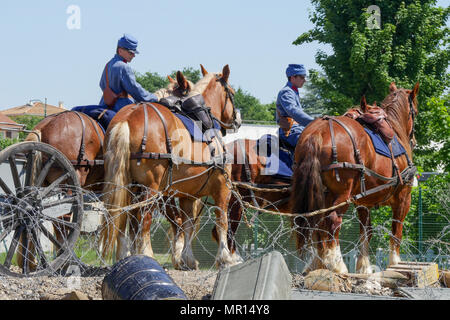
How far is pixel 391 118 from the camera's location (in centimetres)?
927

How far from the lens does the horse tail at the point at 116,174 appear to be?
6855 millimetres

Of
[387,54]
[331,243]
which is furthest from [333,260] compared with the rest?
[387,54]

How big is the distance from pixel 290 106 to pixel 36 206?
12.9 feet

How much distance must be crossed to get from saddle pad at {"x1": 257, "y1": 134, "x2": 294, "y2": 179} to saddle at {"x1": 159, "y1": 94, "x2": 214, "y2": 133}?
1296mm

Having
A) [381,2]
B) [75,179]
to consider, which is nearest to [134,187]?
[75,179]

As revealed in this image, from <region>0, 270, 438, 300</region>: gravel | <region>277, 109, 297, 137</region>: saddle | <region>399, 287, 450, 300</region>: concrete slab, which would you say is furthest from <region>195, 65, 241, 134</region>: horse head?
<region>399, 287, 450, 300</region>: concrete slab

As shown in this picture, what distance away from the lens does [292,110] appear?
880cm

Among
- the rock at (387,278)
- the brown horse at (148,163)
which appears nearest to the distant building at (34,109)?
→ the brown horse at (148,163)

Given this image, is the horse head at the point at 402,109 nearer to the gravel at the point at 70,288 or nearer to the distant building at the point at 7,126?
the gravel at the point at 70,288

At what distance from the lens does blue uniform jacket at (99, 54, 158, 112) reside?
7984 mm

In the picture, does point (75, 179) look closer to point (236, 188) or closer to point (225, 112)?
point (236, 188)
